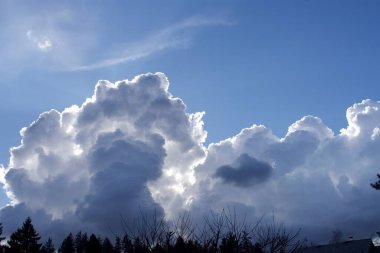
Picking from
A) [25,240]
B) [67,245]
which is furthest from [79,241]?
[25,240]

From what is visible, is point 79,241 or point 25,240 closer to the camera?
point 25,240

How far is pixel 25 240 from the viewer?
65.6m

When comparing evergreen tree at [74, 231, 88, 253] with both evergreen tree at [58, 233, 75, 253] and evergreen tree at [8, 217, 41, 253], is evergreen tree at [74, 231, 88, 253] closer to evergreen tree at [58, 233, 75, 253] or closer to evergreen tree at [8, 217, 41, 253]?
evergreen tree at [58, 233, 75, 253]

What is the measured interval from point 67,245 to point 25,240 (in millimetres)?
36195

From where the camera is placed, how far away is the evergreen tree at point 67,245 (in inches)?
3889

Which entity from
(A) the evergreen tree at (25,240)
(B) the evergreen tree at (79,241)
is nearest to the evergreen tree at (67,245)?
(B) the evergreen tree at (79,241)

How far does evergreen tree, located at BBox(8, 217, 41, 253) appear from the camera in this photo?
6438 centimetres

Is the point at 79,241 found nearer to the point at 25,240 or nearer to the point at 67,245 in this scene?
the point at 67,245

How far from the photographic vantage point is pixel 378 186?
3105 centimetres

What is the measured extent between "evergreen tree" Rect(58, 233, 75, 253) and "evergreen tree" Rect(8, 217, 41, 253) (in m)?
33.3

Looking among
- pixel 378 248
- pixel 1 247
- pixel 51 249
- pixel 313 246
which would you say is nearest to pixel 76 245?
pixel 51 249

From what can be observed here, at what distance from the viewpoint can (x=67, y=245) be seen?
100 m

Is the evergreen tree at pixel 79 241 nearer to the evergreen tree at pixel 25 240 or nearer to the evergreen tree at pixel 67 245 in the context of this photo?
the evergreen tree at pixel 67 245

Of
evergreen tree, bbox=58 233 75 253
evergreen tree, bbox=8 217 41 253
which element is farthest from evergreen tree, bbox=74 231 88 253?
evergreen tree, bbox=8 217 41 253
